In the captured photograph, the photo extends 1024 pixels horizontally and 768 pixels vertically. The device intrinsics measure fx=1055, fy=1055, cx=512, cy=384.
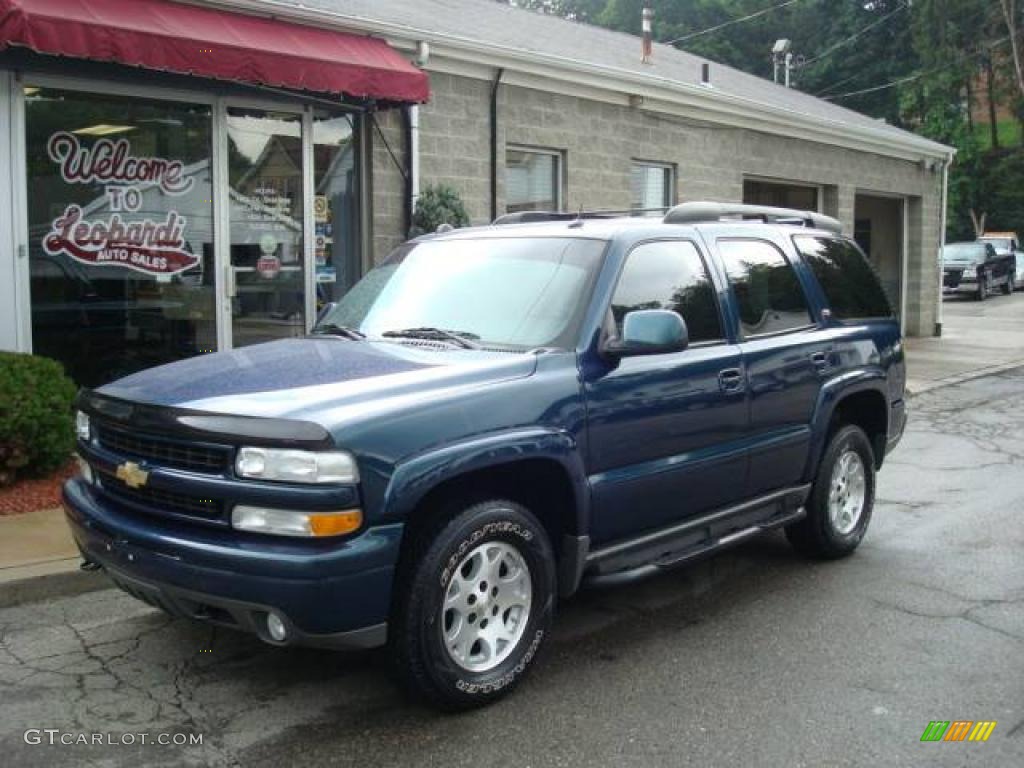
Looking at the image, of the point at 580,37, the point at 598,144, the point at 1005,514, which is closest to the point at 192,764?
the point at 1005,514

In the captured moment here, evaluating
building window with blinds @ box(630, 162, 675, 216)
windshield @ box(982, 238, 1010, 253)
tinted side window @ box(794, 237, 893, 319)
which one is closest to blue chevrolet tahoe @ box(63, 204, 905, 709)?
tinted side window @ box(794, 237, 893, 319)

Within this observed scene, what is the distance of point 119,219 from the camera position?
8789 mm

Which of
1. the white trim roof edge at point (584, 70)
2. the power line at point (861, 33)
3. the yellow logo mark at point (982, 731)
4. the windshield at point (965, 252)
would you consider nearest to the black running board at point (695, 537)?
the yellow logo mark at point (982, 731)

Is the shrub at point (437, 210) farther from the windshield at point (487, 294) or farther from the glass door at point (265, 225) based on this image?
the windshield at point (487, 294)

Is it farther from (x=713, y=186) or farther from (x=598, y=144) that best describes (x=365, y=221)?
(x=713, y=186)

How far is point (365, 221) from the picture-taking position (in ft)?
34.7

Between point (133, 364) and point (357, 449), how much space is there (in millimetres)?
6225

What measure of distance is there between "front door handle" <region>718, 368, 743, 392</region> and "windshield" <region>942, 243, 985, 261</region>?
32331 mm

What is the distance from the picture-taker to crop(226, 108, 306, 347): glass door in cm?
952

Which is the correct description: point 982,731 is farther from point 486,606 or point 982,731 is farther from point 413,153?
point 413,153

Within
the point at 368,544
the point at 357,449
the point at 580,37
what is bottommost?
the point at 368,544

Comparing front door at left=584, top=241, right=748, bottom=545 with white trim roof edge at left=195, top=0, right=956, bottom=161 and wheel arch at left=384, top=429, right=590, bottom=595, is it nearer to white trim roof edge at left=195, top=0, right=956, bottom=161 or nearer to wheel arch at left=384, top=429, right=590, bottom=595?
wheel arch at left=384, top=429, right=590, bottom=595

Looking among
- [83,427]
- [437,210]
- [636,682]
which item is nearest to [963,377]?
[437,210]

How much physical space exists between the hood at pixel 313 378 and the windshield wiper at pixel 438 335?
11cm
